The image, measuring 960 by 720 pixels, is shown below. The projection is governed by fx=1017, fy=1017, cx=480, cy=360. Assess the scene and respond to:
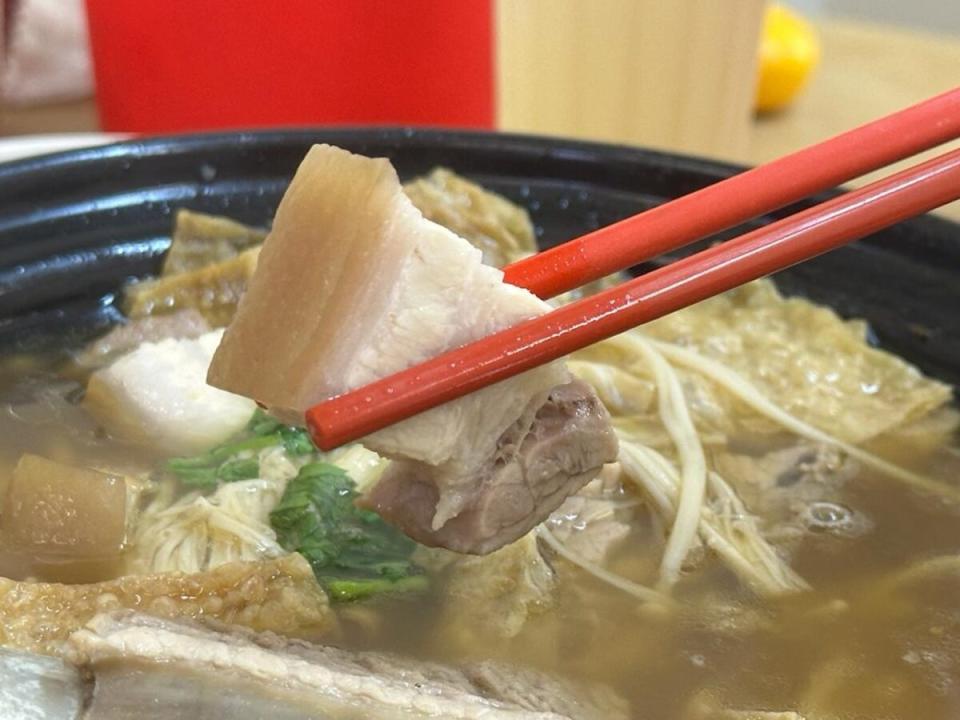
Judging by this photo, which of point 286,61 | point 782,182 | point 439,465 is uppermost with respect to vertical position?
point 782,182

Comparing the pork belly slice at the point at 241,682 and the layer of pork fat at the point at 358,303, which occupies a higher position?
the layer of pork fat at the point at 358,303

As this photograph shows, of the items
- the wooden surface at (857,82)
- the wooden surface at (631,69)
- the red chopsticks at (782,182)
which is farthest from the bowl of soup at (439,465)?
the wooden surface at (857,82)

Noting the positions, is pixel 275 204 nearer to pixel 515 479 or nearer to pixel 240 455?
pixel 240 455

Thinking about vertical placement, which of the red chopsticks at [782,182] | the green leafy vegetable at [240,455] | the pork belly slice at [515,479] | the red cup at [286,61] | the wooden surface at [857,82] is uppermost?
the red chopsticks at [782,182]

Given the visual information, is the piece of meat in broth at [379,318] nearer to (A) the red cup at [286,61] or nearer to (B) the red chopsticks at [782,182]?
(B) the red chopsticks at [782,182]

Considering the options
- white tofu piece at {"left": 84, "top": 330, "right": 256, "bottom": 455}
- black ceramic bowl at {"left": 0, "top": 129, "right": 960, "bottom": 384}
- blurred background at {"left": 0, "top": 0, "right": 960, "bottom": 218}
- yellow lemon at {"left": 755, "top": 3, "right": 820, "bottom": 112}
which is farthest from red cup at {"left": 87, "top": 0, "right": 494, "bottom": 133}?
yellow lemon at {"left": 755, "top": 3, "right": 820, "bottom": 112}

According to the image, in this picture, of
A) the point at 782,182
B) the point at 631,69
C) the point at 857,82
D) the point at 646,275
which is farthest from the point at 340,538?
the point at 857,82
